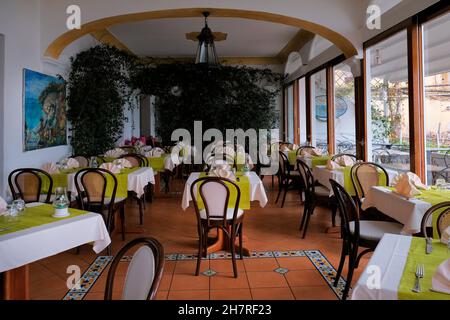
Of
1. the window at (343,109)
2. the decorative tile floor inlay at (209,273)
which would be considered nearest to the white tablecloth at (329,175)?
the decorative tile floor inlay at (209,273)

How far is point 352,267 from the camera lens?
2729 mm

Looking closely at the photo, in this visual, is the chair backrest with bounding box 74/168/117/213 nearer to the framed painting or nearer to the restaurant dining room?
the restaurant dining room

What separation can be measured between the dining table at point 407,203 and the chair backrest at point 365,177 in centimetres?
72

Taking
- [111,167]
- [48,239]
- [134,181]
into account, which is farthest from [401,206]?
[111,167]

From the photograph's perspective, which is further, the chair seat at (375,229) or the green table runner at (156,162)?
the green table runner at (156,162)

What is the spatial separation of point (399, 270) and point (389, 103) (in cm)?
421

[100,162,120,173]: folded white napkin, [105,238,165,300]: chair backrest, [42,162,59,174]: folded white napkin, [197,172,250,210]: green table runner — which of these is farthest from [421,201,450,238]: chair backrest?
[42,162,59,174]: folded white napkin

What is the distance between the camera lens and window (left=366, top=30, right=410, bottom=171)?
475 centimetres

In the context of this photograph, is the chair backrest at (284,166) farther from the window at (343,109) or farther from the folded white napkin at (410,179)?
the folded white napkin at (410,179)

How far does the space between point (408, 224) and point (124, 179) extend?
299cm

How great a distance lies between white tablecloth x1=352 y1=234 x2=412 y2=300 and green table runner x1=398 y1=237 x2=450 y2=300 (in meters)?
0.02

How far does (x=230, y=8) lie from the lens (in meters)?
5.34

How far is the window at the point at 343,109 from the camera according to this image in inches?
267

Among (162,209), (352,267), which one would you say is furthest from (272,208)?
(352,267)
